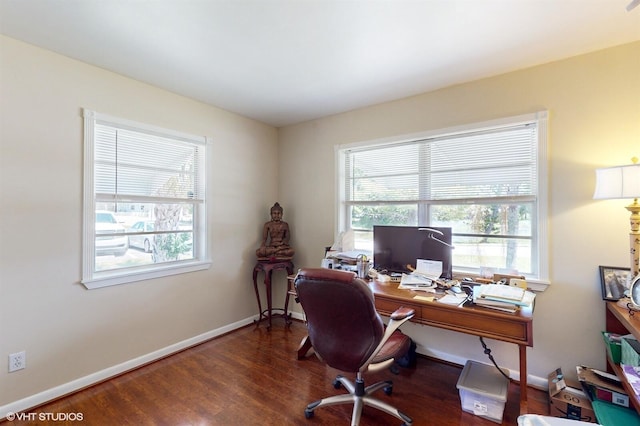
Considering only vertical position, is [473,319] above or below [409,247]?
below

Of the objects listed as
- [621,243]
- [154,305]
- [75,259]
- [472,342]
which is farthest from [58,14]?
[621,243]

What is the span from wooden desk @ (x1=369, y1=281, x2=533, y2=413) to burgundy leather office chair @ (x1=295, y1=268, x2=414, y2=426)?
23 cm

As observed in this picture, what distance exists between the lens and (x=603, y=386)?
1.76 meters

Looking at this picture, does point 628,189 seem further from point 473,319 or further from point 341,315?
point 341,315

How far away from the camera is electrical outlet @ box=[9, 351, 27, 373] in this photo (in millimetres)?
1896

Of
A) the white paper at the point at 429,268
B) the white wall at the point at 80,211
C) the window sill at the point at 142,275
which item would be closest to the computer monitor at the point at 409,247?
the white paper at the point at 429,268

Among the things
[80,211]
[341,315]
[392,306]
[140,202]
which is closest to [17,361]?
[80,211]

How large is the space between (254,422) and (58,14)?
2715 millimetres

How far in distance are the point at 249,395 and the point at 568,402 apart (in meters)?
2.10

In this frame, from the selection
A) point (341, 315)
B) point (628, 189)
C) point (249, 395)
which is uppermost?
point (628, 189)

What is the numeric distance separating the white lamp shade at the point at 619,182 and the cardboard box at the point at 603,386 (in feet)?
3.74

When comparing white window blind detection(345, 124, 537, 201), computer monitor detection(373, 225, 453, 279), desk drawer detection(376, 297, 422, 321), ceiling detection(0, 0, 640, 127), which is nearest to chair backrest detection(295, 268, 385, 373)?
desk drawer detection(376, 297, 422, 321)

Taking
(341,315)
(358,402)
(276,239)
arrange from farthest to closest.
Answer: (276,239)
(358,402)
(341,315)

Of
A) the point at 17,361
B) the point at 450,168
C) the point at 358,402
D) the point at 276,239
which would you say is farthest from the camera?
the point at 276,239
